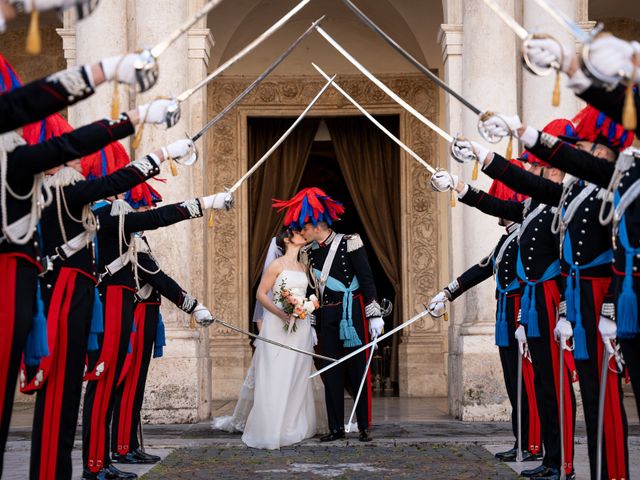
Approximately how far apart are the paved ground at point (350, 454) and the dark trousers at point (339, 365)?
257 millimetres

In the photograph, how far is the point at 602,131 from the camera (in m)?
4.64

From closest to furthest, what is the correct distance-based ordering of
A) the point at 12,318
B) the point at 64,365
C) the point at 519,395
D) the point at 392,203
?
the point at 12,318
the point at 64,365
the point at 519,395
the point at 392,203

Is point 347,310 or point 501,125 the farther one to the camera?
point 347,310

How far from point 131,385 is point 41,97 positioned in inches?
133

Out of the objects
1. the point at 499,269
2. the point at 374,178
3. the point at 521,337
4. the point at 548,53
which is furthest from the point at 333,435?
the point at 374,178

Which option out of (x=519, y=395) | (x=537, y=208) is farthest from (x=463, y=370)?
(x=537, y=208)

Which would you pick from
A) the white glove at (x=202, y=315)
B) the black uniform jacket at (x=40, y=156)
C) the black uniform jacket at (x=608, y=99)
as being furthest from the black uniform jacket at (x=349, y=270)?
the black uniform jacket at (x=608, y=99)

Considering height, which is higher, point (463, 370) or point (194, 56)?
point (194, 56)

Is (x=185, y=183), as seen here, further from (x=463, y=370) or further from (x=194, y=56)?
(x=463, y=370)

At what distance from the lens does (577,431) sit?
8.20m

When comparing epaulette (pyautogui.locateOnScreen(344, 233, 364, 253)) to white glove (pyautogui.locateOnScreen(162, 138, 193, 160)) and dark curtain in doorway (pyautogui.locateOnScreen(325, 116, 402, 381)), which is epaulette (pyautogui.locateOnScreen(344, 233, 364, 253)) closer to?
white glove (pyautogui.locateOnScreen(162, 138, 193, 160))

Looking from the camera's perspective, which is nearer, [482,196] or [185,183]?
[482,196]

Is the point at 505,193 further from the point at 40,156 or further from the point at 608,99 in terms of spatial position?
the point at 40,156

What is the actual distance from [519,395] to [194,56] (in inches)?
182
